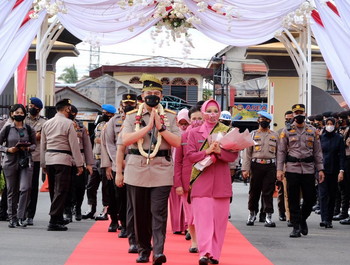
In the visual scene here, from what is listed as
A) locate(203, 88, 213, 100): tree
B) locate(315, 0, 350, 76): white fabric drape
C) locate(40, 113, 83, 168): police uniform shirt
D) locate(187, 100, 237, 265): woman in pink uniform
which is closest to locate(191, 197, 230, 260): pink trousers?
locate(187, 100, 237, 265): woman in pink uniform

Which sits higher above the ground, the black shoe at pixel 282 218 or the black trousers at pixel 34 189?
the black trousers at pixel 34 189

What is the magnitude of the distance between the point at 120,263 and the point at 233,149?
1919mm

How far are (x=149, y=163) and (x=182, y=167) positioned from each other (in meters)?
0.97

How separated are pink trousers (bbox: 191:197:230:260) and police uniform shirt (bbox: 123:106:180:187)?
0.66 m

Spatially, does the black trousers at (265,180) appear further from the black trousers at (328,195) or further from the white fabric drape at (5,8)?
the white fabric drape at (5,8)

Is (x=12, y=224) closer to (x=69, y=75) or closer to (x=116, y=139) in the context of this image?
(x=116, y=139)

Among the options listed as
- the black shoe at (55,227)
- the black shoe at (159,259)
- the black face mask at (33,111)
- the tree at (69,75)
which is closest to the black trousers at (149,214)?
the black shoe at (159,259)

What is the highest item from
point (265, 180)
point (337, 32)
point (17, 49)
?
point (337, 32)

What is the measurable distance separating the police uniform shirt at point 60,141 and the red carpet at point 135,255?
49.2 inches

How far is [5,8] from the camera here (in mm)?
12969

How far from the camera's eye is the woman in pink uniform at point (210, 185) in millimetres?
10102

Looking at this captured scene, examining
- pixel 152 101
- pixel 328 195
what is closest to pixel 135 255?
pixel 152 101

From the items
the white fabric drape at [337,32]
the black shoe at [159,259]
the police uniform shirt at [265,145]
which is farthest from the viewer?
the police uniform shirt at [265,145]

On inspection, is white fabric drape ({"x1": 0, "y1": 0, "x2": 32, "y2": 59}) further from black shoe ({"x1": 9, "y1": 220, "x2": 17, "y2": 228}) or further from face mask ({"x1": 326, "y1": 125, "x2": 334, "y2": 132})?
face mask ({"x1": 326, "y1": 125, "x2": 334, "y2": 132})
